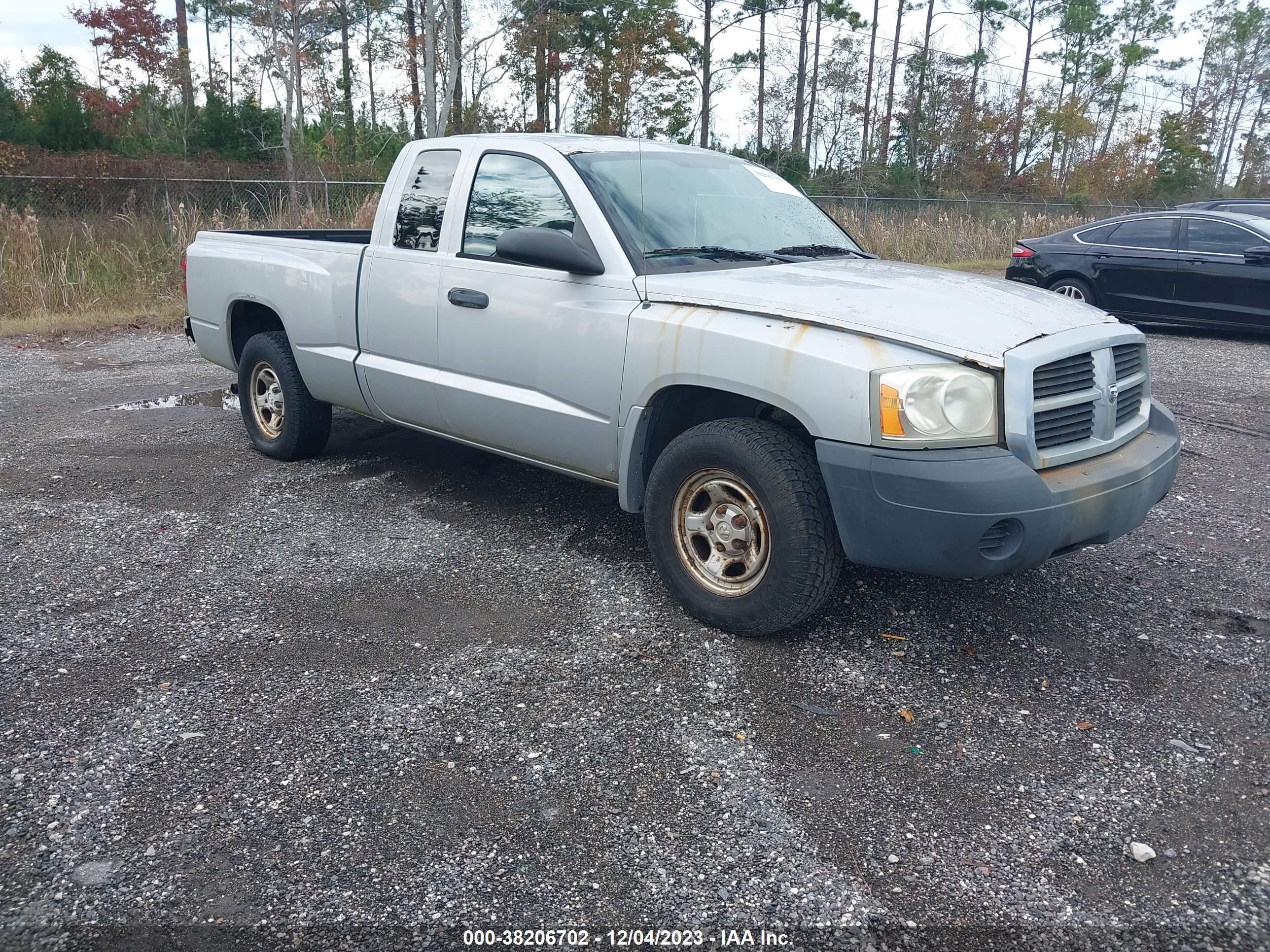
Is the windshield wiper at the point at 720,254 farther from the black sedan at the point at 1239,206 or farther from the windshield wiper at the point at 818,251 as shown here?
the black sedan at the point at 1239,206

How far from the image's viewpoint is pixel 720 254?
4348mm

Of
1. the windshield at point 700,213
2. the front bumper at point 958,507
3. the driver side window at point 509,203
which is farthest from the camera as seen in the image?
the driver side window at point 509,203

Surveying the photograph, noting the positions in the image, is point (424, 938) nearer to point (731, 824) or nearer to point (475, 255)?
point (731, 824)

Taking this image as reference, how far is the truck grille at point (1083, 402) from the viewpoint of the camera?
3.38m

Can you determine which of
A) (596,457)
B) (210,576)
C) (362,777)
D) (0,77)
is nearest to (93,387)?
(210,576)

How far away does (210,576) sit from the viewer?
440 cm

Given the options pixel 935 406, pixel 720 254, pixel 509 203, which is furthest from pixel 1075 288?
pixel 935 406

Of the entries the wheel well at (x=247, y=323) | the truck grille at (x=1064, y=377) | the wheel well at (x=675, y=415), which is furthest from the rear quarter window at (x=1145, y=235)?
the wheel well at (x=247, y=323)

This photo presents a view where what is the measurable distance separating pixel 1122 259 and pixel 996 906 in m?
10.9

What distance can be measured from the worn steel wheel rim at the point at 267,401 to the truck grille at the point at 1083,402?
4357 millimetres

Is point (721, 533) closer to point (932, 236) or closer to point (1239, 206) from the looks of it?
point (1239, 206)

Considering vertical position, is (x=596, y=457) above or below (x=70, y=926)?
above

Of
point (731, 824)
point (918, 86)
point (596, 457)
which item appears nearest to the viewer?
point (731, 824)

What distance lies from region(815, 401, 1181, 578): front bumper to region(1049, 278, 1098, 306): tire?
9.43m
